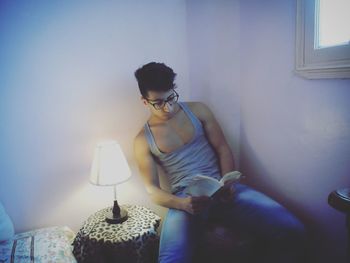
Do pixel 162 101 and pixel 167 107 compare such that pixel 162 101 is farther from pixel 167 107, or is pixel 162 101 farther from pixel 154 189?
pixel 154 189

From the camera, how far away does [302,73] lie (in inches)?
51.1

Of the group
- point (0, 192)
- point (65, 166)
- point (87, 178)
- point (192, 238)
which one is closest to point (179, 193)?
point (192, 238)

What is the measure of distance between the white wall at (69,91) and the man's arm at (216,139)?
0.38 meters

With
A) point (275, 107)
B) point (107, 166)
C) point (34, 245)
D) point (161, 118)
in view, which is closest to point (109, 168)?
point (107, 166)

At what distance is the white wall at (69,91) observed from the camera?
1.52 meters

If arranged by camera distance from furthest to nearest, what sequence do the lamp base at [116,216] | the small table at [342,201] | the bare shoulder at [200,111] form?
the bare shoulder at [200,111] < the lamp base at [116,216] < the small table at [342,201]

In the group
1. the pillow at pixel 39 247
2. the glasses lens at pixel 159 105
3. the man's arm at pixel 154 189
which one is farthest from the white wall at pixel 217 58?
→ the pillow at pixel 39 247

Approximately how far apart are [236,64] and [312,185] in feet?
2.99

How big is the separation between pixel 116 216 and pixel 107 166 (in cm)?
29

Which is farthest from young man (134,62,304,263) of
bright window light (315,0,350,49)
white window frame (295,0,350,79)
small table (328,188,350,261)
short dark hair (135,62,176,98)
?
bright window light (315,0,350,49)

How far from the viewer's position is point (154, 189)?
1518 millimetres

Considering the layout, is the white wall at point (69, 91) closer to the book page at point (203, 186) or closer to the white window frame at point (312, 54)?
the book page at point (203, 186)

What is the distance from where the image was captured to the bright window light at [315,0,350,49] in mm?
1143

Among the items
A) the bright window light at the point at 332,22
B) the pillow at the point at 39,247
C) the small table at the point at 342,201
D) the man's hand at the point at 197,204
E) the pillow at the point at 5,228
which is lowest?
the pillow at the point at 39,247
